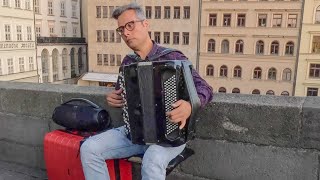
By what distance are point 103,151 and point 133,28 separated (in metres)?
1.00

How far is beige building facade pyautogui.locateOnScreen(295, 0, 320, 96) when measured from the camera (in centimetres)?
3203

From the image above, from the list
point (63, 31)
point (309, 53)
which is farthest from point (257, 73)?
point (63, 31)

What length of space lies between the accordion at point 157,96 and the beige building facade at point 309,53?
3317 cm

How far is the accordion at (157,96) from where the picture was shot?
2367 mm

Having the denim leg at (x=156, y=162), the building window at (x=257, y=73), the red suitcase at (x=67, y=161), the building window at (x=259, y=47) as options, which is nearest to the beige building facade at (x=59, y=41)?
the building window at (x=257, y=73)

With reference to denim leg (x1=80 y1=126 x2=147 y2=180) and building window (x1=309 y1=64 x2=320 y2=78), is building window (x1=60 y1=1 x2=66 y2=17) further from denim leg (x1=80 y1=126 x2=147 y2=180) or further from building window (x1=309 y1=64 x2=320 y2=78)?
denim leg (x1=80 y1=126 x2=147 y2=180)

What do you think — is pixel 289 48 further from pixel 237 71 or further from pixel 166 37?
pixel 166 37

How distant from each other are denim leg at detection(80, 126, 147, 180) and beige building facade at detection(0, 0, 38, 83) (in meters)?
31.9

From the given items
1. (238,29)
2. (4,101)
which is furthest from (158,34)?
(4,101)

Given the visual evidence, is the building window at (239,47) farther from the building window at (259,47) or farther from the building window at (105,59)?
the building window at (105,59)

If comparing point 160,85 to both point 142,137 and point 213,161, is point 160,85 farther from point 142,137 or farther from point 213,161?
point 213,161

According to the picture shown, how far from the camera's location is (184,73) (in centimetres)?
235

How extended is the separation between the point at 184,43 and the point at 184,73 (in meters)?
33.9

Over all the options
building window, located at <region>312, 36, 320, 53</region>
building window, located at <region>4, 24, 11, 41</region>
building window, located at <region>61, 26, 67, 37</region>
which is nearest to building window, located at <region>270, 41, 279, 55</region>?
building window, located at <region>312, 36, 320, 53</region>
